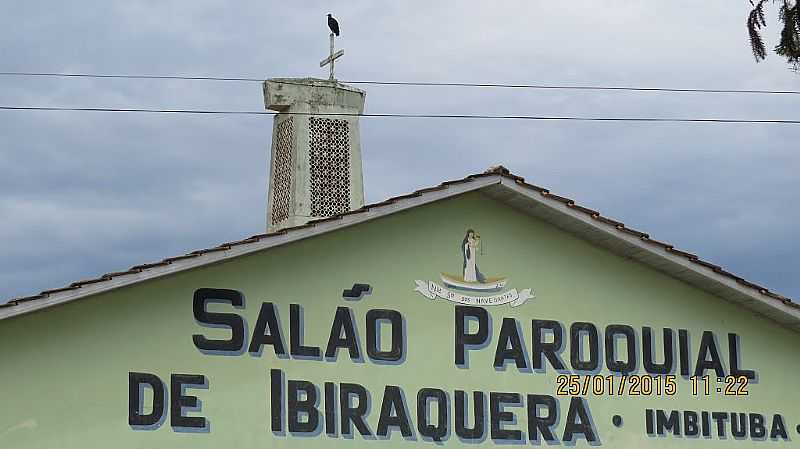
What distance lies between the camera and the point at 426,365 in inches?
725

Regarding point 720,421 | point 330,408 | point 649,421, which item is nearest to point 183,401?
point 330,408

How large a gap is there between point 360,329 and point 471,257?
1782 millimetres

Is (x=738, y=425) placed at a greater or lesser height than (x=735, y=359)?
lesser

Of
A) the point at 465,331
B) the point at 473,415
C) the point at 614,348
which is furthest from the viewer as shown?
the point at 614,348

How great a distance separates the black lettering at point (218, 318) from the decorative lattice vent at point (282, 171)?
7169mm

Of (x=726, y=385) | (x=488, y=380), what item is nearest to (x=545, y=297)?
(x=488, y=380)

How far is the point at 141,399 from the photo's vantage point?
16891mm

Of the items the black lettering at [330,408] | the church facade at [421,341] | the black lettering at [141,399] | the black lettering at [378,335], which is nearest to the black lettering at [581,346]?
the church facade at [421,341]

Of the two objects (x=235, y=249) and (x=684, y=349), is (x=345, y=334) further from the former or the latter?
(x=684, y=349)

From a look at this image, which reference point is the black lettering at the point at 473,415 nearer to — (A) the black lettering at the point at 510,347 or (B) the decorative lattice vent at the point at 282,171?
(A) the black lettering at the point at 510,347

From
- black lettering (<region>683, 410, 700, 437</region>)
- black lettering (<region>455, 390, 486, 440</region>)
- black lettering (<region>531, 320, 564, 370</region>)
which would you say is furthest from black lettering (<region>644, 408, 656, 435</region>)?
black lettering (<region>455, 390, 486, 440</region>)

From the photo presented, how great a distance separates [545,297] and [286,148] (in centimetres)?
704

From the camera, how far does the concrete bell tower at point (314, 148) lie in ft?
80.6
